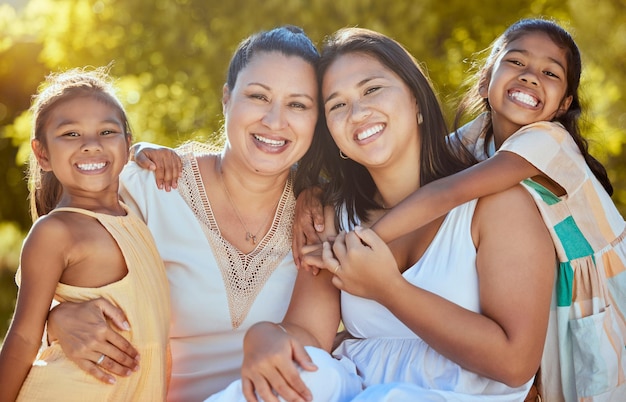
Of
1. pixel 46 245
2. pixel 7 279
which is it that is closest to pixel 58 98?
pixel 46 245

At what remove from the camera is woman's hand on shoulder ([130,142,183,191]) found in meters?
3.45

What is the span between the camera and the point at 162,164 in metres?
3.47

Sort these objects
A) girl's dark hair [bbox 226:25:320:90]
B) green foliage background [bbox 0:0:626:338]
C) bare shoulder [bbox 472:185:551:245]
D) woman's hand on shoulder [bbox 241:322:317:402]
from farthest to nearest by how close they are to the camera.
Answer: green foliage background [bbox 0:0:626:338], girl's dark hair [bbox 226:25:320:90], bare shoulder [bbox 472:185:551:245], woman's hand on shoulder [bbox 241:322:317:402]

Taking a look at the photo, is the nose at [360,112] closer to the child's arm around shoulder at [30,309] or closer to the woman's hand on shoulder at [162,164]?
the woman's hand on shoulder at [162,164]

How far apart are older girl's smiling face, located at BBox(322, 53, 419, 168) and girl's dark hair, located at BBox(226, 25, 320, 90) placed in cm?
19

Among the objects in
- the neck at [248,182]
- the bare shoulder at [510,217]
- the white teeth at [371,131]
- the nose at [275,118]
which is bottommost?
the bare shoulder at [510,217]

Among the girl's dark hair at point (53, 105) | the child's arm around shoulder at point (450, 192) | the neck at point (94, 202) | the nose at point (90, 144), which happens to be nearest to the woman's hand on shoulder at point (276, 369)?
the child's arm around shoulder at point (450, 192)

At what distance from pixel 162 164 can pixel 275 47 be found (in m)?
0.69

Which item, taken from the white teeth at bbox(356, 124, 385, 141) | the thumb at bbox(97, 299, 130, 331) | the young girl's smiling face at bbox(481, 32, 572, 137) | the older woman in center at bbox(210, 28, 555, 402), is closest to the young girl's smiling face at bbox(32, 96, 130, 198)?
the thumb at bbox(97, 299, 130, 331)

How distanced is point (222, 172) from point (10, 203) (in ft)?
24.4

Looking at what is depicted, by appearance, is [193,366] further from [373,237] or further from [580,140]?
[580,140]

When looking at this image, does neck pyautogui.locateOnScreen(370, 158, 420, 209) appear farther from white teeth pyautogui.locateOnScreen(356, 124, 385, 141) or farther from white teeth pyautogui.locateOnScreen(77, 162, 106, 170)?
white teeth pyautogui.locateOnScreen(77, 162, 106, 170)

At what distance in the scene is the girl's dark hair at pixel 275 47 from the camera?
3.37 metres

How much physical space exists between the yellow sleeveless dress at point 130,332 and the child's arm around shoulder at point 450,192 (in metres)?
0.88
